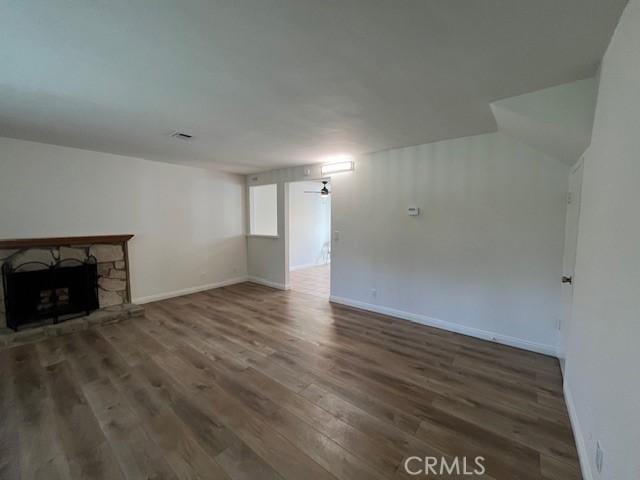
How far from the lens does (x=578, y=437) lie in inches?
68.0

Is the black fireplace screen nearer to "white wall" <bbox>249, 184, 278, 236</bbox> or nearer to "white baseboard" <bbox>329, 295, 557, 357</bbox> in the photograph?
"white wall" <bbox>249, 184, 278, 236</bbox>

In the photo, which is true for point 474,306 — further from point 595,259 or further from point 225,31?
point 225,31

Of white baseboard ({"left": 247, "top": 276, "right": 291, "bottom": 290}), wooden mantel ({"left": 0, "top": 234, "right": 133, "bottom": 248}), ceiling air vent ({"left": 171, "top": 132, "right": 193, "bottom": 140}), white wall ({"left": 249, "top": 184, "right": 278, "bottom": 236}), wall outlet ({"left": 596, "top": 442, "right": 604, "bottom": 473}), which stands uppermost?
ceiling air vent ({"left": 171, "top": 132, "right": 193, "bottom": 140})

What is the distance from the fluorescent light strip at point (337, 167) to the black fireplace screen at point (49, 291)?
3.98 m

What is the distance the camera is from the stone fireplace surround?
3.38m

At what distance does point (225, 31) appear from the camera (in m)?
1.45

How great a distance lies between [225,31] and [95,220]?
13.7ft

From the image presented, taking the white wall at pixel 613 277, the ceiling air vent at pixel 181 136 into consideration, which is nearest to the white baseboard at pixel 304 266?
the ceiling air vent at pixel 181 136

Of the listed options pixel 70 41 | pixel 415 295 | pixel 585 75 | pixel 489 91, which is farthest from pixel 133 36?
pixel 415 295

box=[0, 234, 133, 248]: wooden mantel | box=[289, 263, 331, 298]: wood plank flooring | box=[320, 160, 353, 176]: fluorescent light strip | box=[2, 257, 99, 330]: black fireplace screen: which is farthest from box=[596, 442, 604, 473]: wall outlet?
box=[0, 234, 133, 248]: wooden mantel

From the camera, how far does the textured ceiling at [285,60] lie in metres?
1.30

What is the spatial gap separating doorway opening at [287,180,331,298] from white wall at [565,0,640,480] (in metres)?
5.57

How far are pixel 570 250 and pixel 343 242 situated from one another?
2885mm

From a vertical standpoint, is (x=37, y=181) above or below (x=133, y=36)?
below
